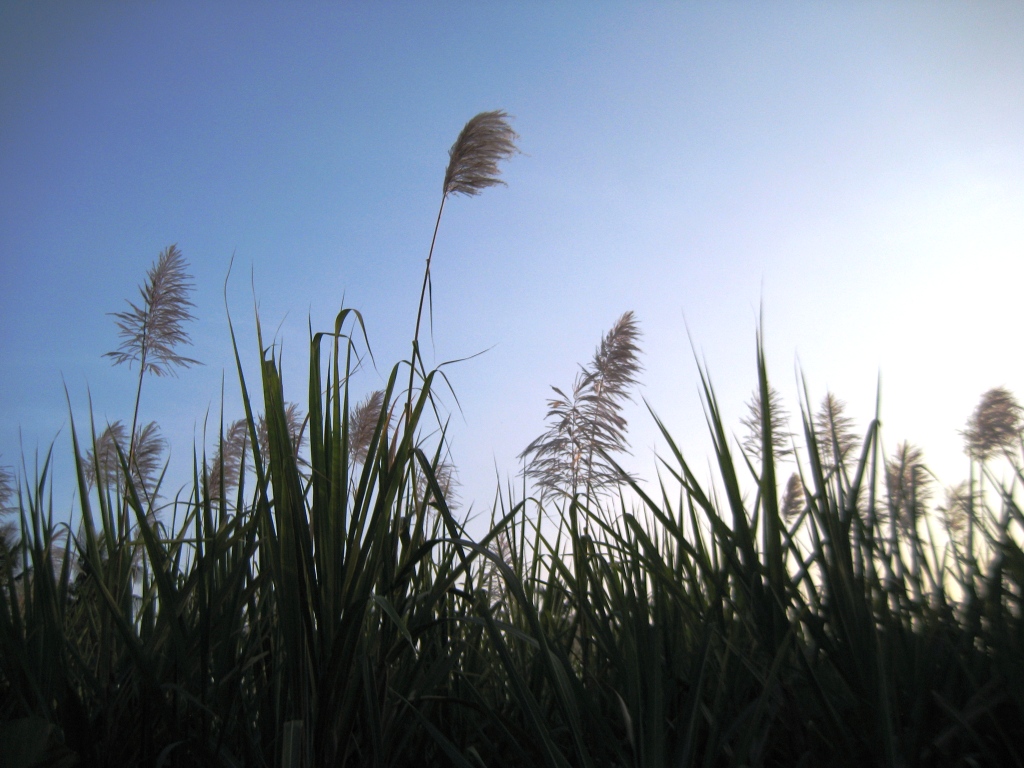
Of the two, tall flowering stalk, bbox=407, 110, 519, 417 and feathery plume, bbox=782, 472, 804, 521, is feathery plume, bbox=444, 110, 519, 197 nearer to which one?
tall flowering stalk, bbox=407, 110, 519, 417

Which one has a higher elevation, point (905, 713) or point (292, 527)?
point (292, 527)

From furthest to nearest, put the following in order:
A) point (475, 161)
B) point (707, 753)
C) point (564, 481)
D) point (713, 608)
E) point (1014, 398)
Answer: point (1014, 398) < point (564, 481) < point (475, 161) < point (713, 608) < point (707, 753)

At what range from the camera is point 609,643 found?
118 cm

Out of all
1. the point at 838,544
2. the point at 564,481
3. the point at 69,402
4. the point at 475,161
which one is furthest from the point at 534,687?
the point at 564,481

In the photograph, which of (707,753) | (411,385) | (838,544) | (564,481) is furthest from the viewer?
(564,481)

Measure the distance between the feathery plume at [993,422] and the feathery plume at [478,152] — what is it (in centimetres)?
463

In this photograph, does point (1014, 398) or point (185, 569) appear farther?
point (1014, 398)

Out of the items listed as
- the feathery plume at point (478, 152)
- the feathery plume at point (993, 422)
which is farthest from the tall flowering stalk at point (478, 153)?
the feathery plume at point (993, 422)

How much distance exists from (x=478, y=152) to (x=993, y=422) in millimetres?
5016

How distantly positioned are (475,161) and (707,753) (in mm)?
2117

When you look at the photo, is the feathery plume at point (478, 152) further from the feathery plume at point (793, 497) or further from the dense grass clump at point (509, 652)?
the feathery plume at point (793, 497)

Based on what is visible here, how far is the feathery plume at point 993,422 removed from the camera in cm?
521

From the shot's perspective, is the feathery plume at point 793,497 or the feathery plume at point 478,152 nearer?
the feathery plume at point 478,152

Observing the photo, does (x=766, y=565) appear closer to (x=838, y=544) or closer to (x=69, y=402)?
(x=838, y=544)
